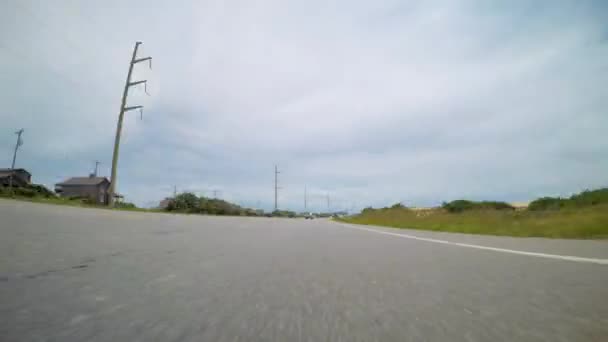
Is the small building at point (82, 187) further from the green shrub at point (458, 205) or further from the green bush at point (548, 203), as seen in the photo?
the green bush at point (548, 203)

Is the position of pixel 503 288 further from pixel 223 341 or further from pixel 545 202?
pixel 545 202

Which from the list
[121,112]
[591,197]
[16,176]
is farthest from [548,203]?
[16,176]

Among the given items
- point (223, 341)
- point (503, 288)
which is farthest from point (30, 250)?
point (503, 288)

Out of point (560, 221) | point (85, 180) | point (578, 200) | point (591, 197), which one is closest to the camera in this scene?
point (560, 221)

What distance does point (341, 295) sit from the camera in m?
1.23

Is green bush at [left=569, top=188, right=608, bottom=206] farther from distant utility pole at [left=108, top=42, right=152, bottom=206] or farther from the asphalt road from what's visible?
distant utility pole at [left=108, top=42, right=152, bottom=206]

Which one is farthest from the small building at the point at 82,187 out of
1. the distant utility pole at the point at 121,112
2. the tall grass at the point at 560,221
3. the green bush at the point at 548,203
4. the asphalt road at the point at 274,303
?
the asphalt road at the point at 274,303

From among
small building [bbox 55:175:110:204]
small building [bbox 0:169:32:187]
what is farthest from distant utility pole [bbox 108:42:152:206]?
small building [bbox 55:175:110:204]

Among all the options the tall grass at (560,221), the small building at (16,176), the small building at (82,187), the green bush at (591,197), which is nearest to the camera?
the tall grass at (560,221)

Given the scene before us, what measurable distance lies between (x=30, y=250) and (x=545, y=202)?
57.2 ft

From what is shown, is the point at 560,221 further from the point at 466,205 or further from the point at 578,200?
the point at 466,205

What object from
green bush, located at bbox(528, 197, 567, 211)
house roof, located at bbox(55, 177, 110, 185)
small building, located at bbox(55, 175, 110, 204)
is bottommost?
green bush, located at bbox(528, 197, 567, 211)

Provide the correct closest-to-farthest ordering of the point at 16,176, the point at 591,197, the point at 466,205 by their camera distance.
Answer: the point at 591,197 → the point at 466,205 → the point at 16,176

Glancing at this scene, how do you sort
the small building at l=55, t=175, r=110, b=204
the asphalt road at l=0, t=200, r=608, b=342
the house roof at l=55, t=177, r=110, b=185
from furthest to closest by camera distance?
the house roof at l=55, t=177, r=110, b=185 → the small building at l=55, t=175, r=110, b=204 → the asphalt road at l=0, t=200, r=608, b=342
